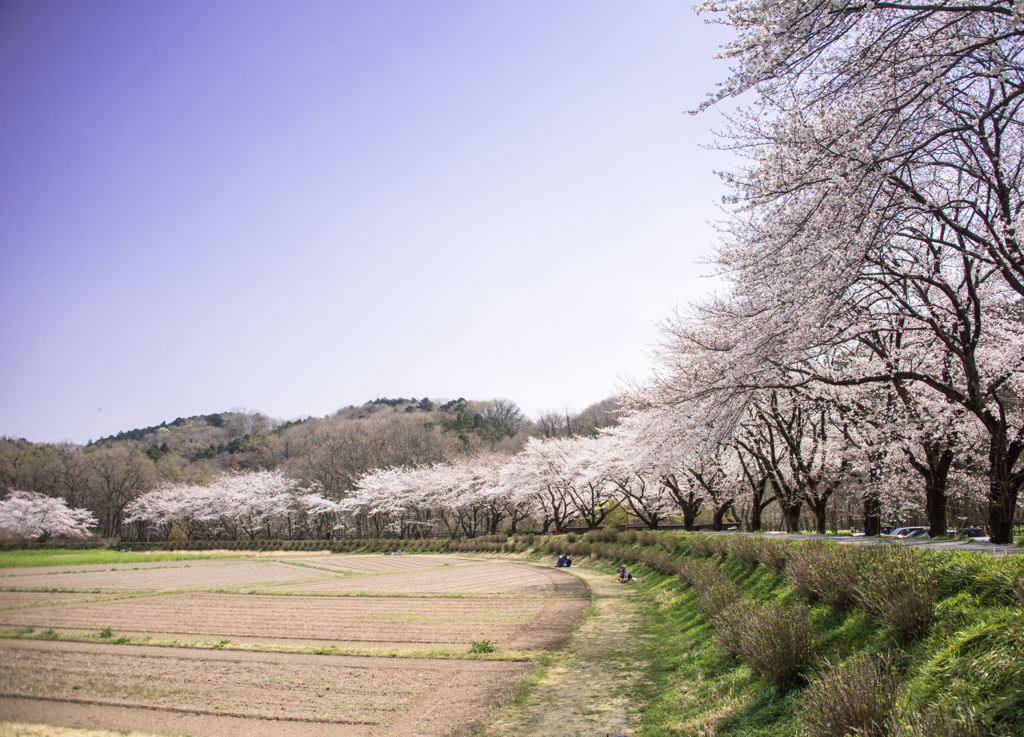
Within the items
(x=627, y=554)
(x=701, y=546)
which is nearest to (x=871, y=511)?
(x=701, y=546)

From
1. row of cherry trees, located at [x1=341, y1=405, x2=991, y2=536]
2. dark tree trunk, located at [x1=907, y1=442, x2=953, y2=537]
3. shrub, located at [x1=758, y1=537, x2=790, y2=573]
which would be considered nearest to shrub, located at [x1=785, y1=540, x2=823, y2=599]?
shrub, located at [x1=758, y1=537, x2=790, y2=573]

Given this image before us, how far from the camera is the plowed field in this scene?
23.2 ft

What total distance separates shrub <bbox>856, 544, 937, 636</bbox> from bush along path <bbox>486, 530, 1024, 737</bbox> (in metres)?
0.02

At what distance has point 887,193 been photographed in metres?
8.44

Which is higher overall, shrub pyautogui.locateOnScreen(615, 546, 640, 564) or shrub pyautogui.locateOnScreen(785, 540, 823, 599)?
shrub pyautogui.locateOnScreen(785, 540, 823, 599)

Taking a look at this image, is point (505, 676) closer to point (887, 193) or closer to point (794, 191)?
point (794, 191)

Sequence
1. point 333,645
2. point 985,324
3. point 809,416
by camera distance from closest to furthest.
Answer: point 333,645
point 985,324
point 809,416

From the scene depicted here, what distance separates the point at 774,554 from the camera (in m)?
11.2

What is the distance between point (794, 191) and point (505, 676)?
924cm

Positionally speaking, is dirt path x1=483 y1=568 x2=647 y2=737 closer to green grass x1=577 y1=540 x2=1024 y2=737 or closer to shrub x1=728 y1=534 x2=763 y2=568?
green grass x1=577 y1=540 x2=1024 y2=737

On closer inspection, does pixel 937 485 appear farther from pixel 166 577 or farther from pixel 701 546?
pixel 166 577

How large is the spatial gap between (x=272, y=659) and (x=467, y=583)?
49.7 ft

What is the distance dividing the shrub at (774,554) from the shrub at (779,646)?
3850 millimetres

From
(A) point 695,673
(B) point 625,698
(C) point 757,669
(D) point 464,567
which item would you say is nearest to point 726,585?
(A) point 695,673
